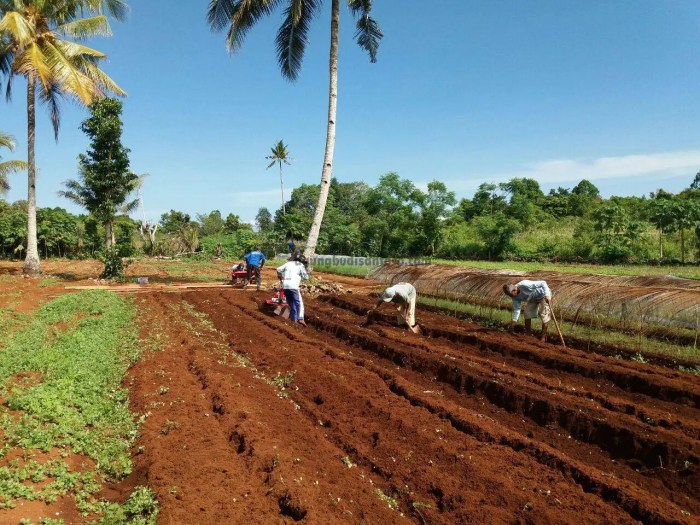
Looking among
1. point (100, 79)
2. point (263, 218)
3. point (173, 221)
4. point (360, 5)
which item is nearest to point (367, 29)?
point (360, 5)

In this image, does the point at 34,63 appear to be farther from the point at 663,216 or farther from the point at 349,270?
the point at 663,216

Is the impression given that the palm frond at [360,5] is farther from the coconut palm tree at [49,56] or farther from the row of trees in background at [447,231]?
the row of trees in background at [447,231]

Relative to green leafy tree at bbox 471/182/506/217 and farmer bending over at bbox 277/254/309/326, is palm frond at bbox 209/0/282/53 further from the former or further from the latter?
green leafy tree at bbox 471/182/506/217

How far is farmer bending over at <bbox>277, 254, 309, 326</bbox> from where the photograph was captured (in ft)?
33.4

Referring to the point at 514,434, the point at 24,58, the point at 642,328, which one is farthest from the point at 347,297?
the point at 24,58

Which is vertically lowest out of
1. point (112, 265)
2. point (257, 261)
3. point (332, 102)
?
point (112, 265)

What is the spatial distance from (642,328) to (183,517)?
8592 millimetres

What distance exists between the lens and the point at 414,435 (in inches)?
185

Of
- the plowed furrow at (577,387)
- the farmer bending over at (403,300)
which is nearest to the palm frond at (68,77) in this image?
the farmer bending over at (403,300)

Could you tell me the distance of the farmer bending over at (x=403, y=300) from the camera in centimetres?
912

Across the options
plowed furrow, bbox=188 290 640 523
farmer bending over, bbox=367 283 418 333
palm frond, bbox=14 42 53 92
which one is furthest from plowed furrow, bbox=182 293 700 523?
palm frond, bbox=14 42 53 92

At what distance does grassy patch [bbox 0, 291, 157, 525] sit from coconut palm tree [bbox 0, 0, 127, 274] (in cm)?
1133

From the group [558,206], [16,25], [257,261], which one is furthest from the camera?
[558,206]

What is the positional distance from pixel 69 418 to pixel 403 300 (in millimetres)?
6246
